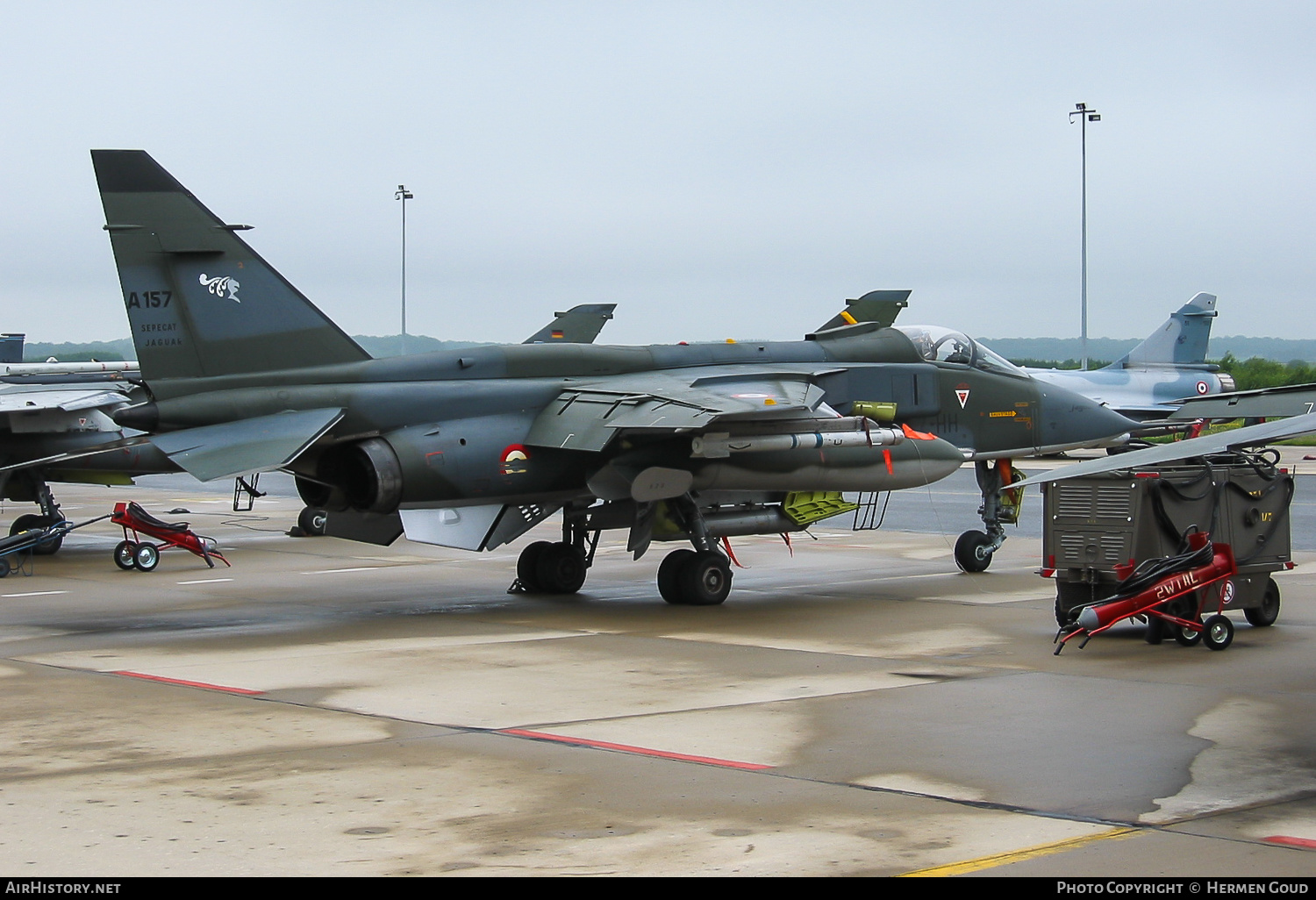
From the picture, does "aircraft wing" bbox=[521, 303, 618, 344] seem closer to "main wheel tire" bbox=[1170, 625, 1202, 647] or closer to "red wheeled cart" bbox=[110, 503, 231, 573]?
"red wheeled cart" bbox=[110, 503, 231, 573]

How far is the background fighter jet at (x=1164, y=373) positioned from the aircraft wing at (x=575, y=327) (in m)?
17.8

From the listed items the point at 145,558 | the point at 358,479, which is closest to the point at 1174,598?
the point at 358,479

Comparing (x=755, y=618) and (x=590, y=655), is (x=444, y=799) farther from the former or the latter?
(x=755, y=618)

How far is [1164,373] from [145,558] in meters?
34.1

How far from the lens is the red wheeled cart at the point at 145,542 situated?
19547 millimetres

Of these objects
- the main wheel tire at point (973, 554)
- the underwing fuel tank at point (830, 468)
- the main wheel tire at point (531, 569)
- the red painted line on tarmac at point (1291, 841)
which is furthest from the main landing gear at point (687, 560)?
the red painted line on tarmac at point (1291, 841)

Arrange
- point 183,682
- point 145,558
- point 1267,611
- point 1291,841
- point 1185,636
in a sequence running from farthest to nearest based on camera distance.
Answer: point 145,558 < point 1267,611 < point 1185,636 < point 183,682 < point 1291,841

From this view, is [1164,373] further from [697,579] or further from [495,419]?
[495,419]

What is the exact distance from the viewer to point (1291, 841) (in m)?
6.40

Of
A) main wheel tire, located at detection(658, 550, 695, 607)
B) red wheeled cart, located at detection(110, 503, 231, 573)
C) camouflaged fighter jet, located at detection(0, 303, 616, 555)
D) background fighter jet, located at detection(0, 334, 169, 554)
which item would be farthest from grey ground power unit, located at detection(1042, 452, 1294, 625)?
background fighter jet, located at detection(0, 334, 169, 554)

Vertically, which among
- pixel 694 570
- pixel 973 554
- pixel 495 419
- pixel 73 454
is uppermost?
pixel 495 419

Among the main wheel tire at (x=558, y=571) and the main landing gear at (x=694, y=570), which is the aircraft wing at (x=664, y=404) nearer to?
the main landing gear at (x=694, y=570)

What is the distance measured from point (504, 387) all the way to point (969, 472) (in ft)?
85.2

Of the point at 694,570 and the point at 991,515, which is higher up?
the point at 991,515
